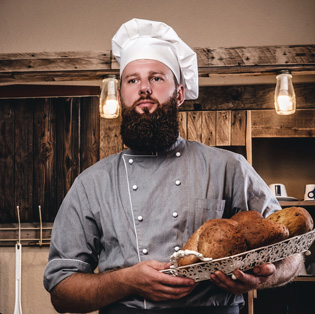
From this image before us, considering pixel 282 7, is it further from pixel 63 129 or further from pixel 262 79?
pixel 63 129

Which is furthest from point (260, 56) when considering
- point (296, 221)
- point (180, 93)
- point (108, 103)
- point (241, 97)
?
point (296, 221)

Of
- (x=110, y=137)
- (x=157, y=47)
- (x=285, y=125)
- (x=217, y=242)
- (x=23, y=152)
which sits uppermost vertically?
(x=157, y=47)

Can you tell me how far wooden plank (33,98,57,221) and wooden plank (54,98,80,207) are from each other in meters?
0.05

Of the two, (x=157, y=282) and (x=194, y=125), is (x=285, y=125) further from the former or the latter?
(x=157, y=282)

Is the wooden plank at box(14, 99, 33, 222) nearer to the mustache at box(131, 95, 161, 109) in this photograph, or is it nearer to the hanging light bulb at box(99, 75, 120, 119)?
the hanging light bulb at box(99, 75, 120, 119)

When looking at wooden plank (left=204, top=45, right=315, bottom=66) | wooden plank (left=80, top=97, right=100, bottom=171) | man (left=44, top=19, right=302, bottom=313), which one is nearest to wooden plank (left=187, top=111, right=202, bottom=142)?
wooden plank (left=204, top=45, right=315, bottom=66)

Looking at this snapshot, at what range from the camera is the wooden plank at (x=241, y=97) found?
164 inches

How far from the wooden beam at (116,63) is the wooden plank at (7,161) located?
439 mm

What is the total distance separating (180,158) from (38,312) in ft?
10.0

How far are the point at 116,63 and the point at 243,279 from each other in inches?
108

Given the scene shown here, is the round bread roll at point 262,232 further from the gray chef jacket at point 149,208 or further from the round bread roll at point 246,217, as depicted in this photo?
the gray chef jacket at point 149,208

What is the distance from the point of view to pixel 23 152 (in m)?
4.30

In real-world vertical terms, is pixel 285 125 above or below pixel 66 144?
above

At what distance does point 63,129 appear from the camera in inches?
168
